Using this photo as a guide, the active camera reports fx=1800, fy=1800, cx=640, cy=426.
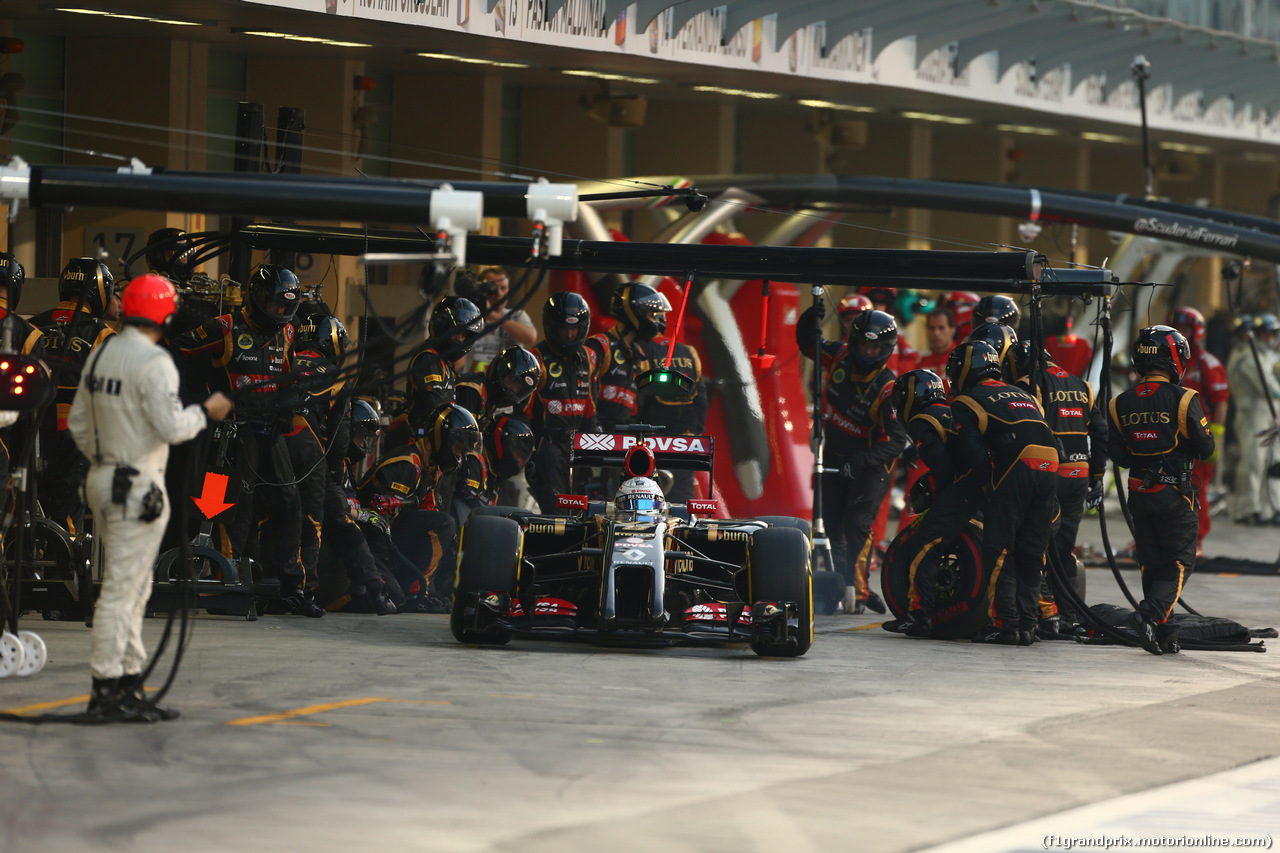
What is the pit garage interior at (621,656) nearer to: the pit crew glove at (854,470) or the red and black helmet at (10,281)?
the red and black helmet at (10,281)

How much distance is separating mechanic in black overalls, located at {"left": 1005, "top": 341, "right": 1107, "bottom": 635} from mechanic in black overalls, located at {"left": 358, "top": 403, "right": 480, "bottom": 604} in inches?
149

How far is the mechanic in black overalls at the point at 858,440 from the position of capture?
13.3m

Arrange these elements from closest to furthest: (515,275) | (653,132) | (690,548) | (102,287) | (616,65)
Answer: (690,548)
(102,287)
(515,275)
(616,65)
(653,132)

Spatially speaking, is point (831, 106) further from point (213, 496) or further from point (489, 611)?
point (489, 611)

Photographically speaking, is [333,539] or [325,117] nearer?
[333,539]

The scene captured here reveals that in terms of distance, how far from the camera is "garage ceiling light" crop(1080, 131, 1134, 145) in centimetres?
2813

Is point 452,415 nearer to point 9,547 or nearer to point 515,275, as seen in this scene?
point 9,547

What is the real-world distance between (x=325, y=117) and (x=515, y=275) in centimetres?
383

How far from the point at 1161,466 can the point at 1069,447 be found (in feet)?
2.47

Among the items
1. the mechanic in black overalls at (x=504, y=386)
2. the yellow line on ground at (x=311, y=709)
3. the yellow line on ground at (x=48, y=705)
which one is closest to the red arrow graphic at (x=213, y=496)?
the mechanic in black overalls at (x=504, y=386)

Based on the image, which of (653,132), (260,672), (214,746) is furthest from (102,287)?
(653,132)

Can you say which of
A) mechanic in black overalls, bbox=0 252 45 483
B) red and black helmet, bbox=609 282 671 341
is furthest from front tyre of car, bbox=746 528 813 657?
mechanic in black overalls, bbox=0 252 45 483

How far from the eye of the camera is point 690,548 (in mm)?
10539

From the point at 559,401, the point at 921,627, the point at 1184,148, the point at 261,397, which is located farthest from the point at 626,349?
the point at 1184,148
